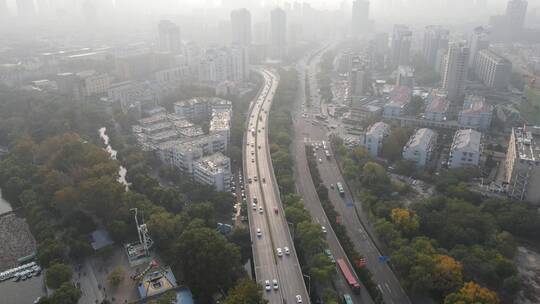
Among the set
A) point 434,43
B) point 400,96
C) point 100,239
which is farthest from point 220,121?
point 434,43

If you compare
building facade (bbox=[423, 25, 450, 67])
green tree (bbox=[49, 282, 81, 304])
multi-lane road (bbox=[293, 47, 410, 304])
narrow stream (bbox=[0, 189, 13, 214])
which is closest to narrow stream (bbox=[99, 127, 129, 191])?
narrow stream (bbox=[0, 189, 13, 214])

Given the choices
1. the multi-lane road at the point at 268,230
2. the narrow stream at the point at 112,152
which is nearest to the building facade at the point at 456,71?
the multi-lane road at the point at 268,230

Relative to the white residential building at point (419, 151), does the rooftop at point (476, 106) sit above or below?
above

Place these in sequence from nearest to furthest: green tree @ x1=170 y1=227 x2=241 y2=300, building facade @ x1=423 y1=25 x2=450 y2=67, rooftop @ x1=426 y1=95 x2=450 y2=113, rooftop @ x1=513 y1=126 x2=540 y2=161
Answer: green tree @ x1=170 y1=227 x2=241 y2=300
rooftop @ x1=513 y1=126 x2=540 y2=161
rooftop @ x1=426 y1=95 x2=450 y2=113
building facade @ x1=423 y1=25 x2=450 y2=67

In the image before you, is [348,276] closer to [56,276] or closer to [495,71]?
[56,276]

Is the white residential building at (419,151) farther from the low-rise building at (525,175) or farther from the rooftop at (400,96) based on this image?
the rooftop at (400,96)

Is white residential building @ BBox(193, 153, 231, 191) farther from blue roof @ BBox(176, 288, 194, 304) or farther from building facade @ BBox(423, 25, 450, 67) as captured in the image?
building facade @ BBox(423, 25, 450, 67)
